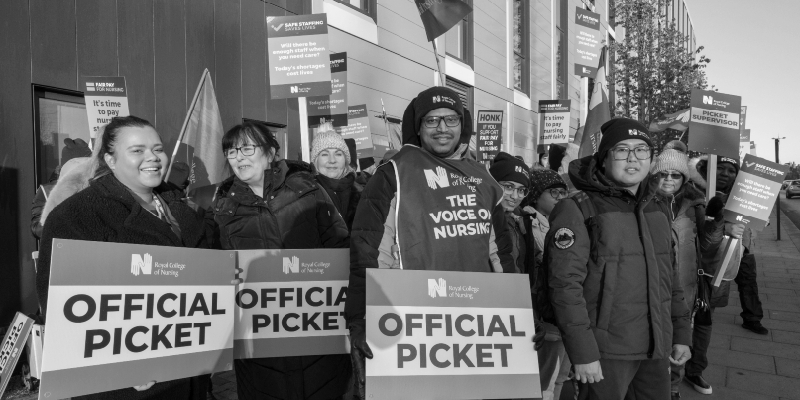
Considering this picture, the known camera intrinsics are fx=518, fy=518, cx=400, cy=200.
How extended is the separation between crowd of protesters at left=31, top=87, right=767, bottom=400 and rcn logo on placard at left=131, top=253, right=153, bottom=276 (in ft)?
0.36

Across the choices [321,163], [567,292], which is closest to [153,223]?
[567,292]

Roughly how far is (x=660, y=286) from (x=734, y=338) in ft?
14.2

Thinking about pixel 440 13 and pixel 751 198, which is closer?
pixel 751 198

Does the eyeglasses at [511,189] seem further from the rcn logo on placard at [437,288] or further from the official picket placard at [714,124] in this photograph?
the official picket placard at [714,124]

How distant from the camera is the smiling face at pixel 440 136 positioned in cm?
243

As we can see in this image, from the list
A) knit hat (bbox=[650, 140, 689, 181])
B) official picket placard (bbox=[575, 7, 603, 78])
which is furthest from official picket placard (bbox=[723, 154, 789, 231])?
official picket placard (bbox=[575, 7, 603, 78])

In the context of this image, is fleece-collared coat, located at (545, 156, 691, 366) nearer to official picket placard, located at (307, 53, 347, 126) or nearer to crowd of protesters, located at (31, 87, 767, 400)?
crowd of protesters, located at (31, 87, 767, 400)

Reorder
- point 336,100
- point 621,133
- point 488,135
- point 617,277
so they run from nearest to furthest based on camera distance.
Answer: point 617,277, point 621,133, point 336,100, point 488,135

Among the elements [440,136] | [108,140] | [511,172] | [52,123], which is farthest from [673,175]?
[52,123]

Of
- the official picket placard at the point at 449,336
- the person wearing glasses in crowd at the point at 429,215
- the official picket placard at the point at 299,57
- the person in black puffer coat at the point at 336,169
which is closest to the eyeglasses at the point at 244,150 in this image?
the person wearing glasses in crowd at the point at 429,215

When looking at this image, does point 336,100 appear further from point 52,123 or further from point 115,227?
point 115,227

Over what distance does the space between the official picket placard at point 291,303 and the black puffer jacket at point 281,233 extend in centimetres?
7

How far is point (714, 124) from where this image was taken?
5.45 m

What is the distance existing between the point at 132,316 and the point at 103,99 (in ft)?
12.7
